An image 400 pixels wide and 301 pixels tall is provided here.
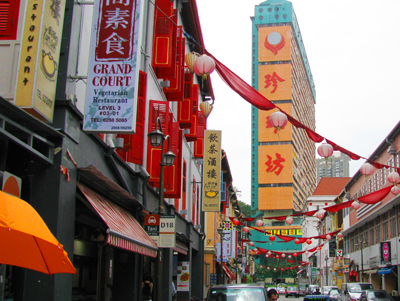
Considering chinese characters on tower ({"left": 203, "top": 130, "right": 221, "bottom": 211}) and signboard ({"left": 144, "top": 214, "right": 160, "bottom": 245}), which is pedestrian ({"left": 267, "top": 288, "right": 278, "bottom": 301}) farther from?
chinese characters on tower ({"left": 203, "top": 130, "right": 221, "bottom": 211})

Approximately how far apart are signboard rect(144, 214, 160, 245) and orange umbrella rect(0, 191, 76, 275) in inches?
296

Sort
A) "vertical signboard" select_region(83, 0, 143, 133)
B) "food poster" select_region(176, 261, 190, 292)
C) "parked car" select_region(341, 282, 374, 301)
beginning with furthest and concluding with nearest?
1. "parked car" select_region(341, 282, 374, 301)
2. "food poster" select_region(176, 261, 190, 292)
3. "vertical signboard" select_region(83, 0, 143, 133)

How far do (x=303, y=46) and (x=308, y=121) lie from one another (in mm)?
25323

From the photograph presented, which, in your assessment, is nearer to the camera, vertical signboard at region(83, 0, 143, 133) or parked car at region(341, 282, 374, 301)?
vertical signboard at region(83, 0, 143, 133)

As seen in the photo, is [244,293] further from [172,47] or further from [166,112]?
[172,47]

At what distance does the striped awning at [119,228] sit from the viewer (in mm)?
9875

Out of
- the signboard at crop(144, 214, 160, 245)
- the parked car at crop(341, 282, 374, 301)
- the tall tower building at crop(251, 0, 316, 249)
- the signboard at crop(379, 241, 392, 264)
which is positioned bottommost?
the parked car at crop(341, 282, 374, 301)

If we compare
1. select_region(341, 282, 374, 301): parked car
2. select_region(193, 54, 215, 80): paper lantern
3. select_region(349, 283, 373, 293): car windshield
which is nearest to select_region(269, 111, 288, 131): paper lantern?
select_region(193, 54, 215, 80): paper lantern

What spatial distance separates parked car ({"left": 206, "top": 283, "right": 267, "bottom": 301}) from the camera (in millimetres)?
10875

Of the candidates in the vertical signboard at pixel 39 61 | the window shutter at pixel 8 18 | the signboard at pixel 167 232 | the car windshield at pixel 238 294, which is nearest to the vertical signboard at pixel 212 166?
the signboard at pixel 167 232

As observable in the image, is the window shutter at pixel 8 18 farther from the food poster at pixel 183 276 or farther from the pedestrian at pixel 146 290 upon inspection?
the food poster at pixel 183 276

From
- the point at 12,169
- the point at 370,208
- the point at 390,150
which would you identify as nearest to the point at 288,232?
the point at 370,208

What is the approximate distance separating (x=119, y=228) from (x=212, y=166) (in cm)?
1937

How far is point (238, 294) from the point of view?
35.9 feet
